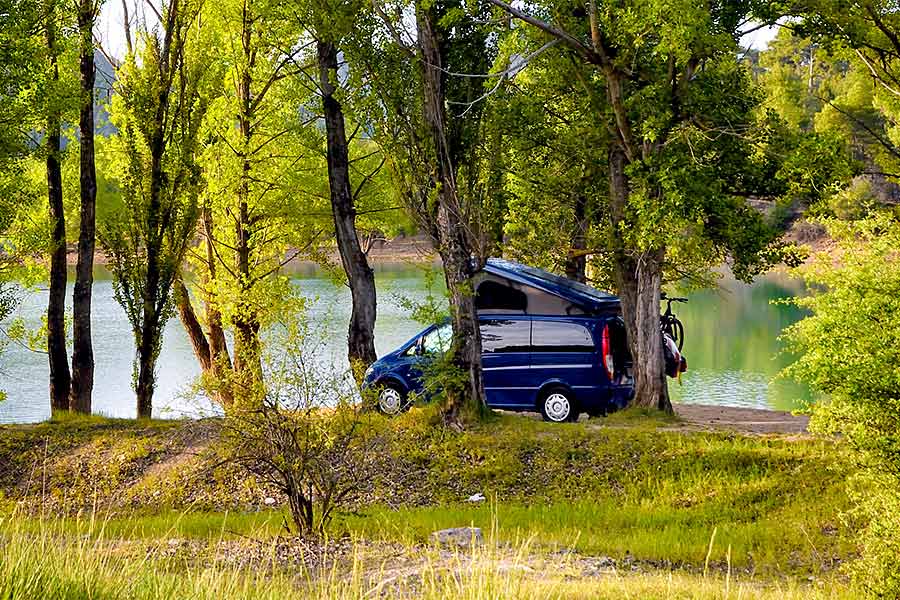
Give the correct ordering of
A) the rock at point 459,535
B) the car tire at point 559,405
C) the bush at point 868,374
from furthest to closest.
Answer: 1. the car tire at point 559,405
2. the rock at point 459,535
3. the bush at point 868,374

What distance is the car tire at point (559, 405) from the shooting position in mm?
17719

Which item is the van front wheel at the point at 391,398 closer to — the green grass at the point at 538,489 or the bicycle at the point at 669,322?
the green grass at the point at 538,489

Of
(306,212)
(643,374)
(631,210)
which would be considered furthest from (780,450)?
(306,212)

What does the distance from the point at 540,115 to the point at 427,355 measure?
5.87 metres

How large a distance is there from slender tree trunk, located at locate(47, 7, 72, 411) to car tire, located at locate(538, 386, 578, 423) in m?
9.09

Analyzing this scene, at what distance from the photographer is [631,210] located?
17406 mm

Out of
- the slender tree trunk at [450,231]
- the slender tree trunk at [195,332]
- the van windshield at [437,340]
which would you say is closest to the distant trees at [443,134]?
the slender tree trunk at [450,231]

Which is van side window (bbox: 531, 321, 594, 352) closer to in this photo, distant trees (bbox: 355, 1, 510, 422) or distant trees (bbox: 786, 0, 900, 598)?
distant trees (bbox: 355, 1, 510, 422)

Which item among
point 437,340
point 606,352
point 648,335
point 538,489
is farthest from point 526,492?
point 648,335

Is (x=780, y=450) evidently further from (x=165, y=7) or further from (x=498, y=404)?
(x=165, y=7)

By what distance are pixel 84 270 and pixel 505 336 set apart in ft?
26.8

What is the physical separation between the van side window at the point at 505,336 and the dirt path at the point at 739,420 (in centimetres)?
304

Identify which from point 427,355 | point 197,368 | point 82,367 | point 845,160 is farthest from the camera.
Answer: point 197,368

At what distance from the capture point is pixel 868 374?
878 cm
